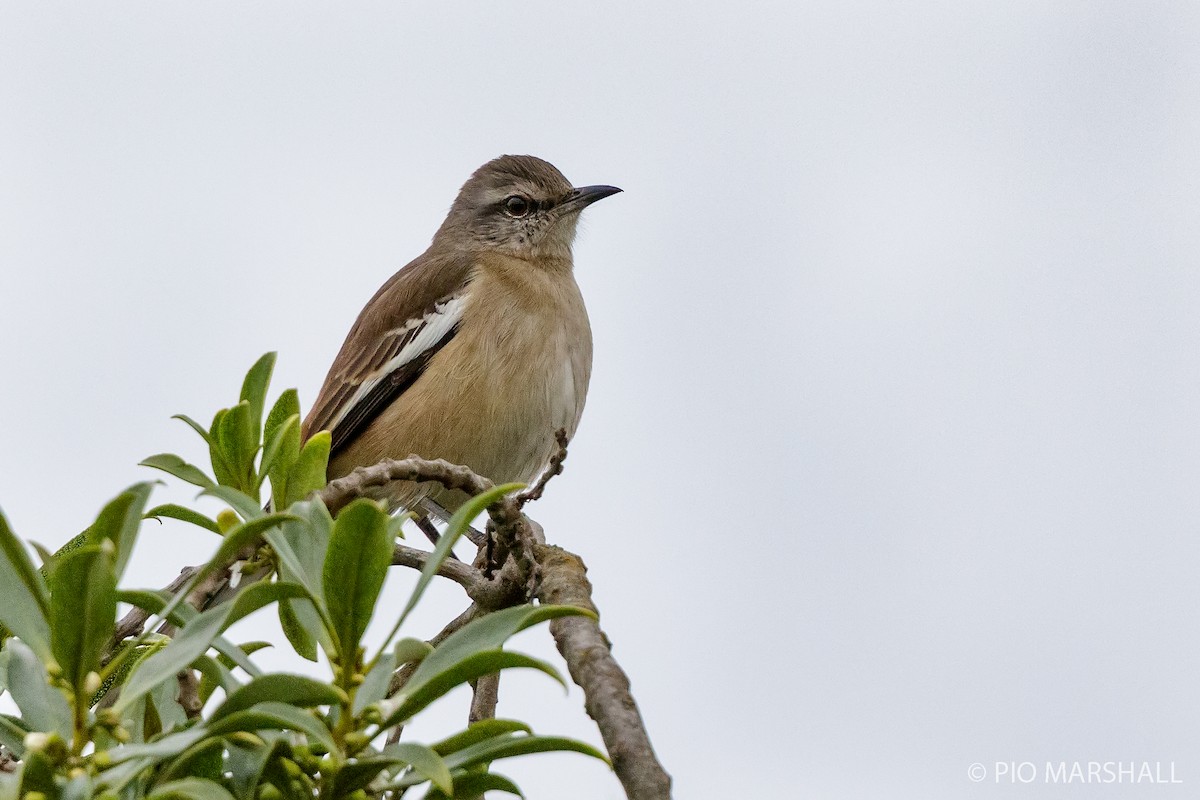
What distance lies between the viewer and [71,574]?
1.62 m

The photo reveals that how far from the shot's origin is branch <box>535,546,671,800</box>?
1.97 m

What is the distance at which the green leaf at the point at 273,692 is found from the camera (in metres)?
1.68

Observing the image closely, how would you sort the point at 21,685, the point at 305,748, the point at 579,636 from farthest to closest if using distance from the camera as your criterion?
the point at 579,636, the point at 305,748, the point at 21,685

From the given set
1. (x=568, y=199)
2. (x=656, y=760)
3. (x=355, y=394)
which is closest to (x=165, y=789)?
(x=656, y=760)

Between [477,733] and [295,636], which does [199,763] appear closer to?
[477,733]

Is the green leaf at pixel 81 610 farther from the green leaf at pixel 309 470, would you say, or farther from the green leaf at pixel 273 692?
the green leaf at pixel 309 470

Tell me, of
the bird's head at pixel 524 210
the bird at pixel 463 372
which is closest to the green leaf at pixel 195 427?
the bird at pixel 463 372

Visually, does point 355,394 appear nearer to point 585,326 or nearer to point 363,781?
point 585,326

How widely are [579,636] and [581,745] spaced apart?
1.98 feet

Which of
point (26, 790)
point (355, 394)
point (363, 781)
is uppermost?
point (355, 394)

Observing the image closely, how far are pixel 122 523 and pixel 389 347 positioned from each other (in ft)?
16.3

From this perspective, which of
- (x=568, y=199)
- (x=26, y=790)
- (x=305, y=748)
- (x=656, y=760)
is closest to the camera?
(x=26, y=790)

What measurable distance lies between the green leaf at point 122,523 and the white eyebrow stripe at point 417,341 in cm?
469

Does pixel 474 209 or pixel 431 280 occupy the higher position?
pixel 474 209
